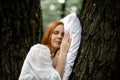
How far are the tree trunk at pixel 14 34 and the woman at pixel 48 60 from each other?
82cm

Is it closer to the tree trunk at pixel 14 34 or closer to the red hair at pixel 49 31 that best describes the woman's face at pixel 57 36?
the red hair at pixel 49 31

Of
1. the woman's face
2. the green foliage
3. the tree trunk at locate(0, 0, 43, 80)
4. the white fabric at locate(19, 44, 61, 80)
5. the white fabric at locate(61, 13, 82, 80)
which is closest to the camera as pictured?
the white fabric at locate(61, 13, 82, 80)

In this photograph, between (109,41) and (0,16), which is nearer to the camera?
(109,41)

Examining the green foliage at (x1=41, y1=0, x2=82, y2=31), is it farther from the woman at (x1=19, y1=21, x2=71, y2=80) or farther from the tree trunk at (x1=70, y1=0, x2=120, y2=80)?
the tree trunk at (x1=70, y1=0, x2=120, y2=80)

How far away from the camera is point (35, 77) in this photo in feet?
11.1

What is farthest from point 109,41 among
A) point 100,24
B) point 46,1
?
point 46,1

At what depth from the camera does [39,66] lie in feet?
11.3

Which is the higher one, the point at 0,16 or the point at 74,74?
the point at 0,16

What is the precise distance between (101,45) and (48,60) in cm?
60

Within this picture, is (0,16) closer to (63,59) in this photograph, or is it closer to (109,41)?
(63,59)

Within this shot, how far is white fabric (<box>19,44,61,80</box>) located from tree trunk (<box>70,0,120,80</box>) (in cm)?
32

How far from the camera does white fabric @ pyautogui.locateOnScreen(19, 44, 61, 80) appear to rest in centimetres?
338

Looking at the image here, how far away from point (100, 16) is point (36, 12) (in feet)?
5.13

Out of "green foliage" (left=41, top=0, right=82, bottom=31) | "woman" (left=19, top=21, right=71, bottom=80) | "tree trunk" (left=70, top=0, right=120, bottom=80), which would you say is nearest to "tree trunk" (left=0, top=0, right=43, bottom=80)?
"woman" (left=19, top=21, right=71, bottom=80)
